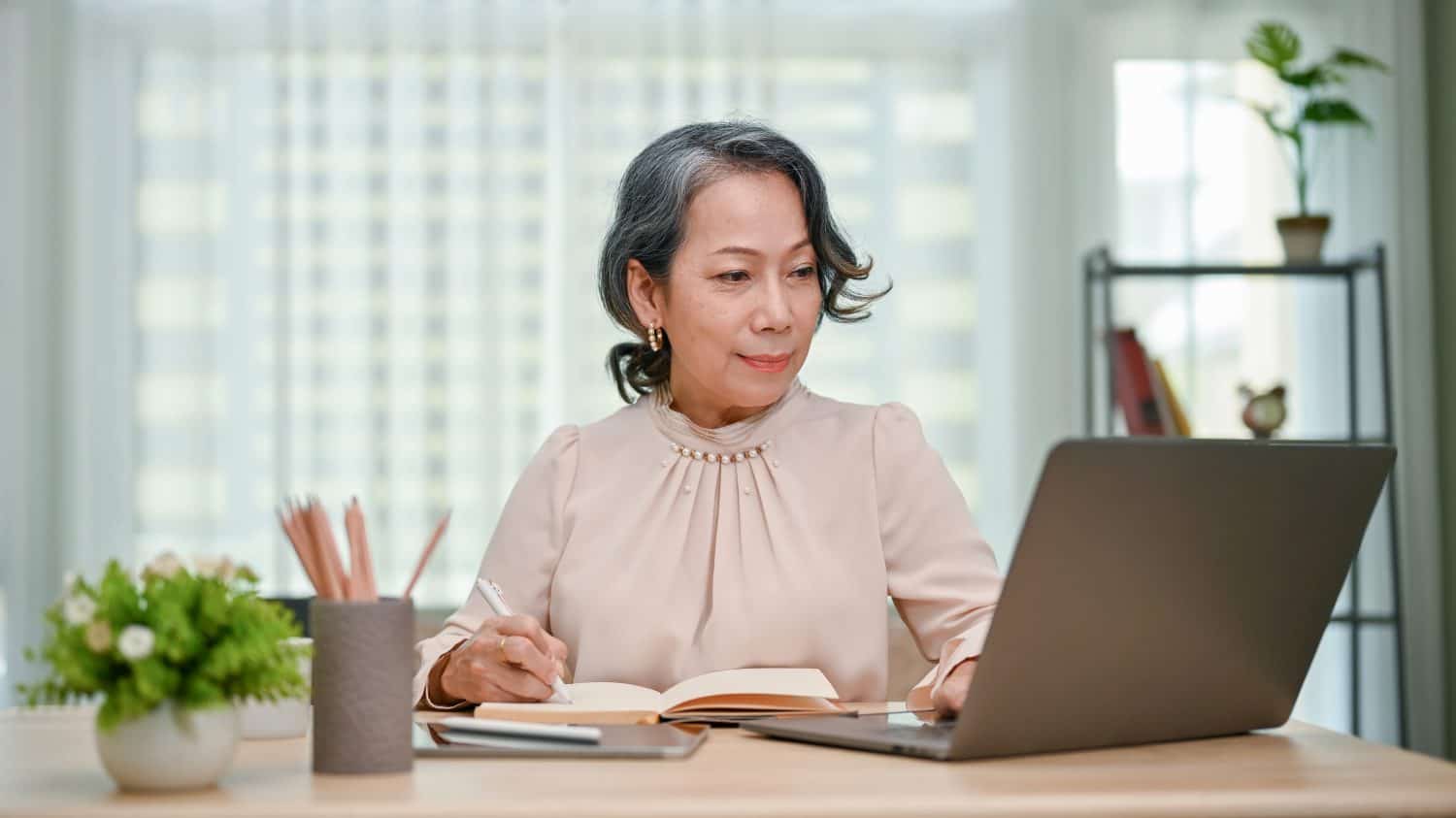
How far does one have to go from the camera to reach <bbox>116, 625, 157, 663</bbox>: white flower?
0.84 metres

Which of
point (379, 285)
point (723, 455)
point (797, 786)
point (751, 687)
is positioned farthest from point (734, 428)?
point (379, 285)

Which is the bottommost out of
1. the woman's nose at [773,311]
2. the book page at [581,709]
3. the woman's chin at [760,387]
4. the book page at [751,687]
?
the book page at [581,709]

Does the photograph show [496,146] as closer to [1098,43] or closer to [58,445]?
[58,445]

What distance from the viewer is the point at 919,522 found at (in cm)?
161

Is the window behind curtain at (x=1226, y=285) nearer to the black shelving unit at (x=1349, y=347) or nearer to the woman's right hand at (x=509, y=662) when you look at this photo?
the black shelving unit at (x=1349, y=347)

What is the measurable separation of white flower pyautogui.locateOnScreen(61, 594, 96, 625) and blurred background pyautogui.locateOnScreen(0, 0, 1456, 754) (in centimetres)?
302

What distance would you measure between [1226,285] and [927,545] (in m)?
2.67

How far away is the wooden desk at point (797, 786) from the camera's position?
0.81 metres

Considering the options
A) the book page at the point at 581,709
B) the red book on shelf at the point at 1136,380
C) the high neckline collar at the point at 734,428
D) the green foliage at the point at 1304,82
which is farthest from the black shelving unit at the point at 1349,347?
the book page at the point at 581,709

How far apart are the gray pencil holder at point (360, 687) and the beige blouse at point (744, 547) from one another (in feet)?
1.89

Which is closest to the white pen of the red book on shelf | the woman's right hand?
the woman's right hand

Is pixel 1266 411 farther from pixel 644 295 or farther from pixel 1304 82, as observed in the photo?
pixel 644 295

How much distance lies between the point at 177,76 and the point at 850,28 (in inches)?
68.6

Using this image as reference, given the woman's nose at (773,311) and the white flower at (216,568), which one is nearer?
the white flower at (216,568)
